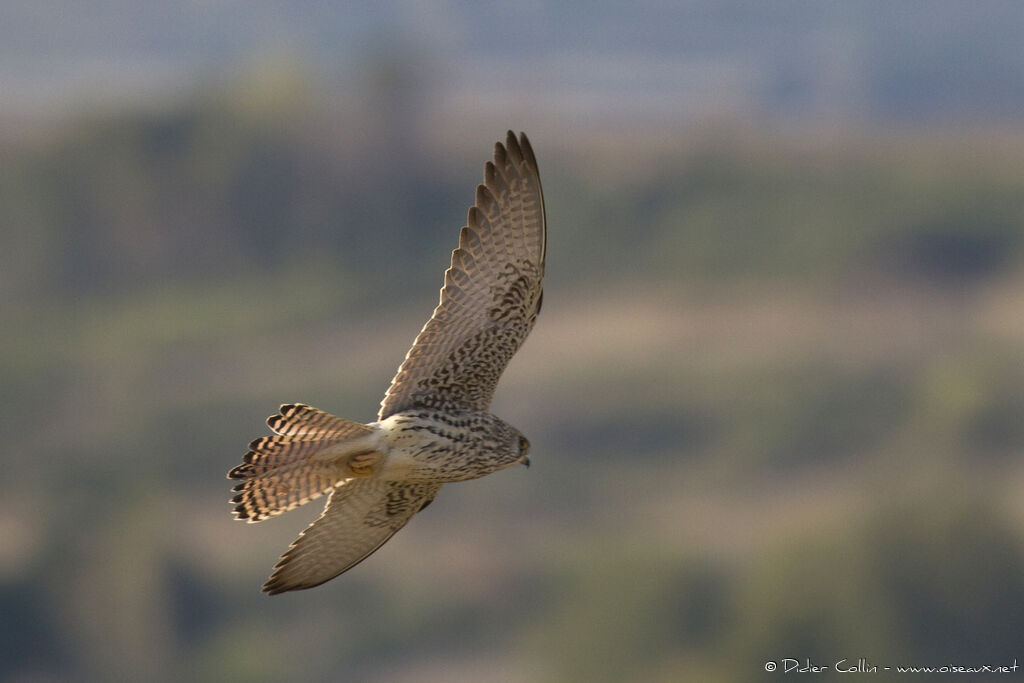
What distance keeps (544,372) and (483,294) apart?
65283mm

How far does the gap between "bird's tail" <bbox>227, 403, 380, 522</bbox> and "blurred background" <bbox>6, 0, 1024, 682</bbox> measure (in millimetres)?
32237

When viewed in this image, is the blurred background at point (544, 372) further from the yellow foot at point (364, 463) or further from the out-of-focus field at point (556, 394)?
the yellow foot at point (364, 463)

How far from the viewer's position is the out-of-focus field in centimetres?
4966

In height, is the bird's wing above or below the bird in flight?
below

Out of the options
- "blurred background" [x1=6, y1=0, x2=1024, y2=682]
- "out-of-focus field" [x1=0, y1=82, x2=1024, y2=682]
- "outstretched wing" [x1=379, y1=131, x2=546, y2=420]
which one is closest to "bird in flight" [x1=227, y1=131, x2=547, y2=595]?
"outstretched wing" [x1=379, y1=131, x2=546, y2=420]

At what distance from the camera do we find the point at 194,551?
5497 centimetres

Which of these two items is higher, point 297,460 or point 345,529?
point 297,460

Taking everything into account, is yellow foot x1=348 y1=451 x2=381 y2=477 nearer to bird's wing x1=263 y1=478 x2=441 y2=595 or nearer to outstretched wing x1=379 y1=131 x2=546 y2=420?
bird's wing x1=263 y1=478 x2=441 y2=595

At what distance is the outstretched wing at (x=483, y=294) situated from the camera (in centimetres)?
909

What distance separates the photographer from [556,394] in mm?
73000

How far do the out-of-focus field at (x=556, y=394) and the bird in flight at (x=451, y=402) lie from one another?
107ft

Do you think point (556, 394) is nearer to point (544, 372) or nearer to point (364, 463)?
point (544, 372)

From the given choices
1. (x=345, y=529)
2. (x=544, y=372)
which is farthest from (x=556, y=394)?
(x=345, y=529)

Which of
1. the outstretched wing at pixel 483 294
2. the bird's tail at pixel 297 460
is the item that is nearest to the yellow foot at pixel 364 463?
the bird's tail at pixel 297 460
